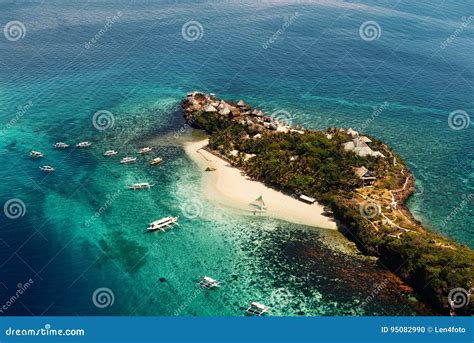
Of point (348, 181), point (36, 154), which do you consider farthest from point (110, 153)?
point (348, 181)

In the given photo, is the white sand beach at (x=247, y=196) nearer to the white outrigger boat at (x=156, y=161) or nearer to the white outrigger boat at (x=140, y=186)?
the white outrigger boat at (x=156, y=161)

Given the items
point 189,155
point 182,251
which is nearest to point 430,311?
point 182,251

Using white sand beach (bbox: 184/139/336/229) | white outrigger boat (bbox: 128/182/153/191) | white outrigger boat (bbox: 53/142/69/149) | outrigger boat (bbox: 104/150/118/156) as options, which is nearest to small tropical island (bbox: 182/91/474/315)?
white sand beach (bbox: 184/139/336/229)

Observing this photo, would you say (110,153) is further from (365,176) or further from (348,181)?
(365,176)

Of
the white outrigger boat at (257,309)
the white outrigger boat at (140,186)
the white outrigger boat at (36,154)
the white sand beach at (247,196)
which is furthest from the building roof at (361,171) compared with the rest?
the white outrigger boat at (36,154)

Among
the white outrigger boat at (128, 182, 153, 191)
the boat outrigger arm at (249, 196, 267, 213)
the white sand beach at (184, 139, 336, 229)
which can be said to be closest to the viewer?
the white sand beach at (184, 139, 336, 229)

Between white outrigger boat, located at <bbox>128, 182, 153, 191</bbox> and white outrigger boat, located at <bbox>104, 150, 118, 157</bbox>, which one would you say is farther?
white outrigger boat, located at <bbox>104, 150, 118, 157</bbox>

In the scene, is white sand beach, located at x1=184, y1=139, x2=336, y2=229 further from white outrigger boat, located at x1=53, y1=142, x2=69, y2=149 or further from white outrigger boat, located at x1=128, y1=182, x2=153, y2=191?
white outrigger boat, located at x1=53, y1=142, x2=69, y2=149

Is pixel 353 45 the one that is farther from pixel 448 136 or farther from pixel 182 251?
pixel 182 251
